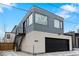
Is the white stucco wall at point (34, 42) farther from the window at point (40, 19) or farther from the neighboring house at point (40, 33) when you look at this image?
the window at point (40, 19)

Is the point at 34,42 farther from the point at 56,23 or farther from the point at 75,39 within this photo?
the point at 75,39

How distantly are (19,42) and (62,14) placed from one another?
143cm

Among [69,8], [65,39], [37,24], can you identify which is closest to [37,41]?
[37,24]

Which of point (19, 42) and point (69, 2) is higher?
point (69, 2)

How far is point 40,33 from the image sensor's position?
5.08m

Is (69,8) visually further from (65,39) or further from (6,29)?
(6,29)

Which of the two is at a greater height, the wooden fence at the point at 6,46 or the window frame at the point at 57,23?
the window frame at the point at 57,23

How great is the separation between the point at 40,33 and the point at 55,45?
611 mm

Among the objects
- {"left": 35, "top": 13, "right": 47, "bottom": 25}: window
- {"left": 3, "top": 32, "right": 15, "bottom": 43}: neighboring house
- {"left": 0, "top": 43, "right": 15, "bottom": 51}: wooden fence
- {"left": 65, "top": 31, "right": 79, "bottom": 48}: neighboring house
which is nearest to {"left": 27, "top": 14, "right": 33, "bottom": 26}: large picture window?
{"left": 35, "top": 13, "right": 47, "bottom": 25}: window

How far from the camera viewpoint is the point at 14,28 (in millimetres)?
5211

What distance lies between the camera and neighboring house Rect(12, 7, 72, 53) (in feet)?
16.5

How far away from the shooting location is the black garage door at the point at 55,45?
5230 mm

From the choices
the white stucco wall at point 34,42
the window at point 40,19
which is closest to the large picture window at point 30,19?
the window at point 40,19

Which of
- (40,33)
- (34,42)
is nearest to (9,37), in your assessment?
(34,42)
